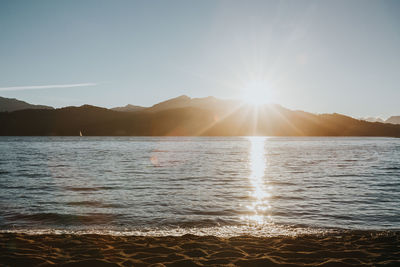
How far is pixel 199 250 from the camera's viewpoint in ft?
31.2

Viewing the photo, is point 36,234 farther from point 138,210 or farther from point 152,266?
point 152,266

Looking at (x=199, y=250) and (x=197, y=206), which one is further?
(x=197, y=206)

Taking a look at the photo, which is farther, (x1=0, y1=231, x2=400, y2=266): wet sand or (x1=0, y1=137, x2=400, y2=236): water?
(x1=0, y1=137, x2=400, y2=236): water

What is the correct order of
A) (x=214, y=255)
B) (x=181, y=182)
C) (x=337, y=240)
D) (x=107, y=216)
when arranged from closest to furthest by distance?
(x=214, y=255) → (x=337, y=240) → (x=107, y=216) → (x=181, y=182)

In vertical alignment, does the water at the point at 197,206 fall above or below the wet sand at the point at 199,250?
below

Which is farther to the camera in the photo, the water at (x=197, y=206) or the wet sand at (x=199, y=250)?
the water at (x=197, y=206)

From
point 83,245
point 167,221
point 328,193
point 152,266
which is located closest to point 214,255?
point 152,266

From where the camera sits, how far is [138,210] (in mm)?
16172

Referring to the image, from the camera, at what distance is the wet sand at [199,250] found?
8320 millimetres

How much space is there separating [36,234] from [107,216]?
147 inches

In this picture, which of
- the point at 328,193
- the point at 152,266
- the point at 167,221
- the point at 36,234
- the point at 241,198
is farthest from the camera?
the point at 328,193

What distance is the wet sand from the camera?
8320 millimetres

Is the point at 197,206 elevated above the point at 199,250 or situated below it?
below

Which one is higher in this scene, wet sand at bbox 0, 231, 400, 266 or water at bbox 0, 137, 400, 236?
wet sand at bbox 0, 231, 400, 266
